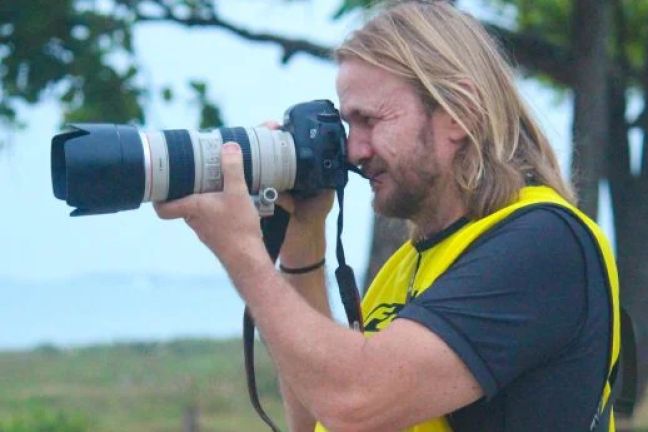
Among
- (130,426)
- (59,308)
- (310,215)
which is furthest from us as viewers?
(59,308)

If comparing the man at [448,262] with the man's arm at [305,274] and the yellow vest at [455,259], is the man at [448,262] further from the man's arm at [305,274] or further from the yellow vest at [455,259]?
the man's arm at [305,274]

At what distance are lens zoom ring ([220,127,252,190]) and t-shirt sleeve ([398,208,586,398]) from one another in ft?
1.47

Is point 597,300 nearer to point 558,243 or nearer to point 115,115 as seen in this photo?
point 558,243

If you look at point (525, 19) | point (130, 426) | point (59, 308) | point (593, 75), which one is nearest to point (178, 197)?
point (593, 75)

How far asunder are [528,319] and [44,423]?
7576 mm

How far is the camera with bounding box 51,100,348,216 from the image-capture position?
265 centimetres

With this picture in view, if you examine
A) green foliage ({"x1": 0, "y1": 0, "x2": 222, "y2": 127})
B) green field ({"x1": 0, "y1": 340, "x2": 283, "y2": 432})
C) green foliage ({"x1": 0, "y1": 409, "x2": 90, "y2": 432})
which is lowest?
green field ({"x1": 0, "y1": 340, "x2": 283, "y2": 432})

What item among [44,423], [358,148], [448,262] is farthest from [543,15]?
[448,262]

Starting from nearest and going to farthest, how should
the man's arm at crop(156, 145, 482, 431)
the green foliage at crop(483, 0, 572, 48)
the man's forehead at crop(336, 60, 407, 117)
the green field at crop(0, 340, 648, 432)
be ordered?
the man's arm at crop(156, 145, 482, 431) < the man's forehead at crop(336, 60, 407, 117) < the green foliage at crop(483, 0, 572, 48) < the green field at crop(0, 340, 648, 432)

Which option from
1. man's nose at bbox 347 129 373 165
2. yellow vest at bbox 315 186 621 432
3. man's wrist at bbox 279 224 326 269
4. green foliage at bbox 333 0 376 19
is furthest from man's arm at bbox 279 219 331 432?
green foliage at bbox 333 0 376 19

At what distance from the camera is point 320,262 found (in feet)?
10.5

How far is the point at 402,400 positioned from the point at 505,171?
49cm

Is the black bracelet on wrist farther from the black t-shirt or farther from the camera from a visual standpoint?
the black t-shirt

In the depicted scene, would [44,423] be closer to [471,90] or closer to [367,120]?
[367,120]
